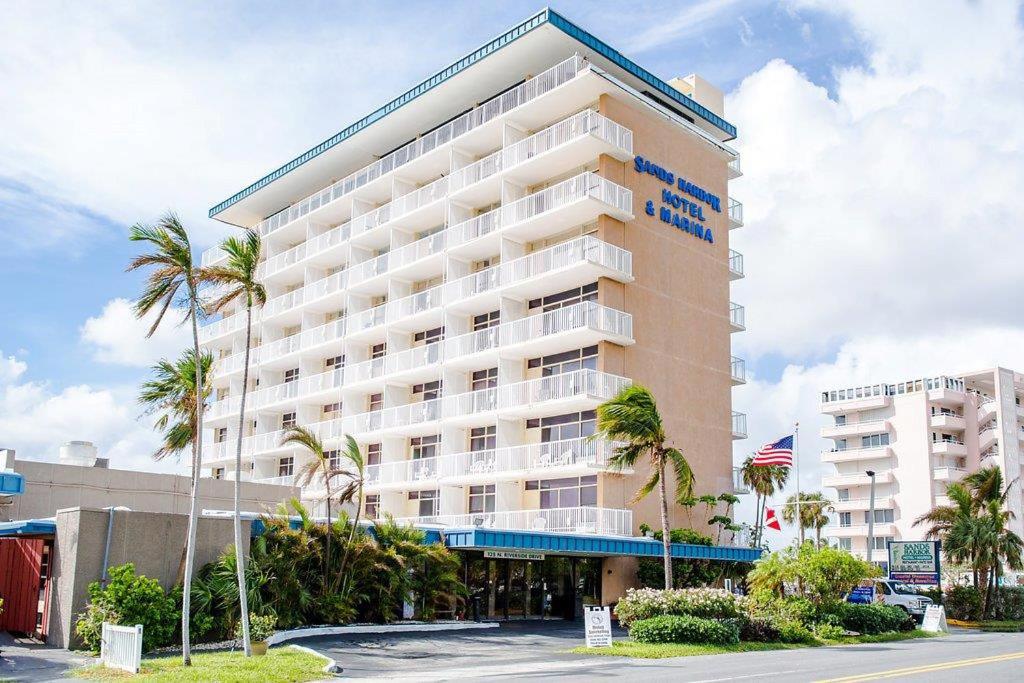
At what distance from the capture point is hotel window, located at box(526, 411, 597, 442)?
39.6m

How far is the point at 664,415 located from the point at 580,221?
9040mm

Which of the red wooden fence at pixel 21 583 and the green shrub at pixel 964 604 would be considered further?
the green shrub at pixel 964 604

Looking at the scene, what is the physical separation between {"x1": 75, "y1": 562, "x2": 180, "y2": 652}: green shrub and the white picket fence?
78.8 inches

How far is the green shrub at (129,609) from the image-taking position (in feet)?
76.7

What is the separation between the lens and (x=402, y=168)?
163ft

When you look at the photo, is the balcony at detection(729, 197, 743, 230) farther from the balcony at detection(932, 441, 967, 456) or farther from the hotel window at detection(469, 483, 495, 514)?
the balcony at detection(932, 441, 967, 456)

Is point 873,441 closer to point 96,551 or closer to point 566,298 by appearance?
point 566,298

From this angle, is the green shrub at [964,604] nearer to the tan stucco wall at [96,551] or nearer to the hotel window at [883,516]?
the tan stucco wall at [96,551]

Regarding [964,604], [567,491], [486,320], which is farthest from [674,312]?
[964,604]

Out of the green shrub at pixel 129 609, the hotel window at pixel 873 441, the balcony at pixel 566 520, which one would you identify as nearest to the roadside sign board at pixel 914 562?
the balcony at pixel 566 520

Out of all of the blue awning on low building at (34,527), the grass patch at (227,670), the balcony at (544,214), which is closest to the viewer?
the grass patch at (227,670)

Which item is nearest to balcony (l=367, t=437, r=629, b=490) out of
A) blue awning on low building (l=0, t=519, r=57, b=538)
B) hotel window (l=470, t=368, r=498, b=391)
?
hotel window (l=470, t=368, r=498, b=391)

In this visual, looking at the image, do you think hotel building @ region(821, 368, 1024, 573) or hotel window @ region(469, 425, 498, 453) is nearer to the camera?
hotel window @ region(469, 425, 498, 453)

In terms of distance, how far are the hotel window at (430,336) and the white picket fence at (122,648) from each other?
27.8 metres
